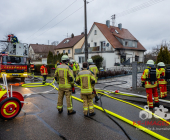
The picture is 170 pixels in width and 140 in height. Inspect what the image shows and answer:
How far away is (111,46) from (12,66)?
1790 centimetres

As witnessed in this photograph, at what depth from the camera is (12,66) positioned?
12.8 m

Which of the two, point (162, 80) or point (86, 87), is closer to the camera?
point (86, 87)

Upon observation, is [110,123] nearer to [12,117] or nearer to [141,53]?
[12,117]

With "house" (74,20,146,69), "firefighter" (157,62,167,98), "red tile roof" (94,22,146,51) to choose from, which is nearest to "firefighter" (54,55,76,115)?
"firefighter" (157,62,167,98)

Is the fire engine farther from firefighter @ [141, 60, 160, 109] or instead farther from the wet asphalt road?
firefighter @ [141, 60, 160, 109]

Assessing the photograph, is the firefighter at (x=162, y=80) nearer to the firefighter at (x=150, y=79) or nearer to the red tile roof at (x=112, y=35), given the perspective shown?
the firefighter at (x=150, y=79)

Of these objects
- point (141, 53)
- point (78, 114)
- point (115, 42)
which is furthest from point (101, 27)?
point (78, 114)

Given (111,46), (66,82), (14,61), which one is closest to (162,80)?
(66,82)

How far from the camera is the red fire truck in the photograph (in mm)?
12484

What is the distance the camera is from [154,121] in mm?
Result: 4387

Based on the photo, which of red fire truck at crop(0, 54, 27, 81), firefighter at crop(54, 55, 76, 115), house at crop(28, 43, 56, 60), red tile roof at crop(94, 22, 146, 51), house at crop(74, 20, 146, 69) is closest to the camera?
firefighter at crop(54, 55, 76, 115)

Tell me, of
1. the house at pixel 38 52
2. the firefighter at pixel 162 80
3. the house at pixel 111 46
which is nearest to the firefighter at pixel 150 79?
the firefighter at pixel 162 80

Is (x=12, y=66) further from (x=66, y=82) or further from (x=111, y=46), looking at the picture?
(x=111, y=46)

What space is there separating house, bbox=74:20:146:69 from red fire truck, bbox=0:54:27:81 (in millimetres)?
16200
